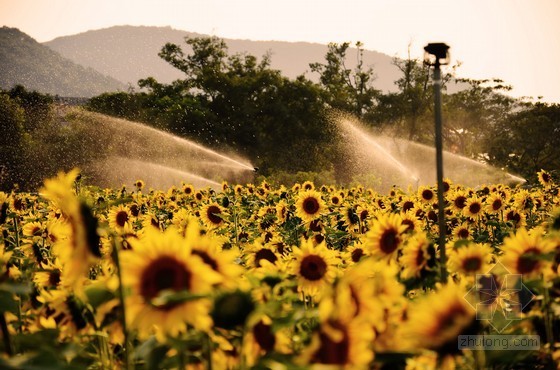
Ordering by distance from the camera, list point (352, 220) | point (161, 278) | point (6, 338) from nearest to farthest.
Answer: point (161, 278), point (6, 338), point (352, 220)

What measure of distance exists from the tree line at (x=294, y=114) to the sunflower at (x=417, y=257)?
104 feet

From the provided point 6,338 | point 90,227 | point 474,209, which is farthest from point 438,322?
point 474,209

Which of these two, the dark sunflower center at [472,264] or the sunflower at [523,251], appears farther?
the dark sunflower center at [472,264]

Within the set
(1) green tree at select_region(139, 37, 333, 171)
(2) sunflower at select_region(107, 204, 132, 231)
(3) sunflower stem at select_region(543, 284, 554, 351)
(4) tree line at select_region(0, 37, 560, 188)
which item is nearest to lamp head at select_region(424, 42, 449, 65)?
(3) sunflower stem at select_region(543, 284, 554, 351)

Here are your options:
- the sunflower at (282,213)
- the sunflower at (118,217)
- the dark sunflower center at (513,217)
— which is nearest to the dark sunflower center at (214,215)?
the sunflower at (282,213)

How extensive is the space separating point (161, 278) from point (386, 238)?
54.3 inches

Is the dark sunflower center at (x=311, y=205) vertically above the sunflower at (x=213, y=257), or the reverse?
the dark sunflower center at (x=311, y=205)

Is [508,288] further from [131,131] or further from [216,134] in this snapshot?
[216,134]

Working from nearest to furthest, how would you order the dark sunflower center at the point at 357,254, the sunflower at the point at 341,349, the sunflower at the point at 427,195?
the sunflower at the point at 341,349
the dark sunflower center at the point at 357,254
the sunflower at the point at 427,195

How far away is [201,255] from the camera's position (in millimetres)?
1574

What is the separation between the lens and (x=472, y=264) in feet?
7.21

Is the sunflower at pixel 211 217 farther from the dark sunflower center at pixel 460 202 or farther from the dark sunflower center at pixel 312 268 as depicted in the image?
the dark sunflower center at pixel 312 268

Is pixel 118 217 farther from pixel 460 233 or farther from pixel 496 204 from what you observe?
pixel 496 204

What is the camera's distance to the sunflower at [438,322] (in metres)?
1.28
